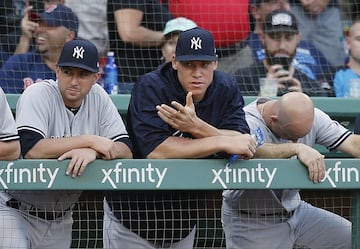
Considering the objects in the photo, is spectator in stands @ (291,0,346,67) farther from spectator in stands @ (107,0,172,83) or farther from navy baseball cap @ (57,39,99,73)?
navy baseball cap @ (57,39,99,73)

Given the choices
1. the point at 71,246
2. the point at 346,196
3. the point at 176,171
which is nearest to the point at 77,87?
the point at 176,171

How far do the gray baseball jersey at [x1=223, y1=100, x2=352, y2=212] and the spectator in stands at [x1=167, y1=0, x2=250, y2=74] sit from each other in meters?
1.96

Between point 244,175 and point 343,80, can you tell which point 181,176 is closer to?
point 244,175

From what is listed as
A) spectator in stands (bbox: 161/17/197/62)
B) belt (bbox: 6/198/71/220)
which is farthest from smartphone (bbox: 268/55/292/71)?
belt (bbox: 6/198/71/220)

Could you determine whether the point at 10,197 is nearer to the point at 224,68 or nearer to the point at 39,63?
the point at 39,63

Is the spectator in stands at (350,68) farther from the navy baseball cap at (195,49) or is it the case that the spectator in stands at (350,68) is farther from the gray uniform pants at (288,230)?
the navy baseball cap at (195,49)

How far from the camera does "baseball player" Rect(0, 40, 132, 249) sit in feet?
15.0

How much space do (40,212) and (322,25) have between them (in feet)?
12.1

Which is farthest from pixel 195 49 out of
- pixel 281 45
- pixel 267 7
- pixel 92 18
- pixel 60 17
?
pixel 267 7

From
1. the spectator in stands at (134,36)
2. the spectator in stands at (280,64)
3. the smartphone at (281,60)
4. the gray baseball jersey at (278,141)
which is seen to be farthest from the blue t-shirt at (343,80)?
the gray baseball jersey at (278,141)

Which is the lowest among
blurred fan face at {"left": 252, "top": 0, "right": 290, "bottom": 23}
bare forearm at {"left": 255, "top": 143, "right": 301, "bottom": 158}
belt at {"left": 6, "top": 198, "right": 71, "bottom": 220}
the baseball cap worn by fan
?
belt at {"left": 6, "top": 198, "right": 71, "bottom": 220}

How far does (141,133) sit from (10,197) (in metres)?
0.75

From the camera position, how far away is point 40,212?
4.85 meters

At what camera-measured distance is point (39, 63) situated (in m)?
6.56
